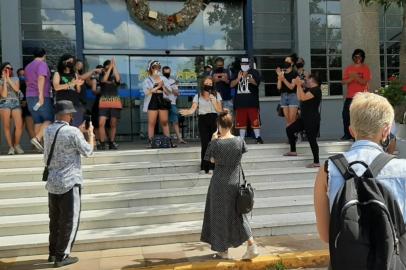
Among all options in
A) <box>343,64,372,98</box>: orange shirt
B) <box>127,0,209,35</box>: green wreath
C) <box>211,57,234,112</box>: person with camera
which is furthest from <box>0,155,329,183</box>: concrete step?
<box>127,0,209,35</box>: green wreath

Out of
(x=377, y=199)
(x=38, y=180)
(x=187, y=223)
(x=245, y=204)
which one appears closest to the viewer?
(x=377, y=199)

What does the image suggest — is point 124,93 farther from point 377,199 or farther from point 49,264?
point 377,199

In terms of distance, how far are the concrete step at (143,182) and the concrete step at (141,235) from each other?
3.15 feet

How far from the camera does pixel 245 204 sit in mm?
5402

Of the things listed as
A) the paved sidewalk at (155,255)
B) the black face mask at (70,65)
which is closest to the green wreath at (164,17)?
the black face mask at (70,65)

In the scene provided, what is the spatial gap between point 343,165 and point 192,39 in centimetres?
1130

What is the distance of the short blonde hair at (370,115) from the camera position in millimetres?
2359

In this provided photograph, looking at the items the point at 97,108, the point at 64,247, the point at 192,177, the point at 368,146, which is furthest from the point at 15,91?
the point at 368,146

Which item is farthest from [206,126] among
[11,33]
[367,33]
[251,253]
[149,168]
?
[11,33]

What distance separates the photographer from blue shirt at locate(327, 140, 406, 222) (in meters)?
2.28

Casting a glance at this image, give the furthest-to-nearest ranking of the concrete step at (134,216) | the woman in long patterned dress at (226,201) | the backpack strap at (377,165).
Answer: the concrete step at (134,216), the woman in long patterned dress at (226,201), the backpack strap at (377,165)

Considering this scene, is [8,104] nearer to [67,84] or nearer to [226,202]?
[67,84]

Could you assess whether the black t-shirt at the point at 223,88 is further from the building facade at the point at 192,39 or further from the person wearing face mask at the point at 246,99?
the building facade at the point at 192,39

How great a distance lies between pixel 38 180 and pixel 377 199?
6514 mm
